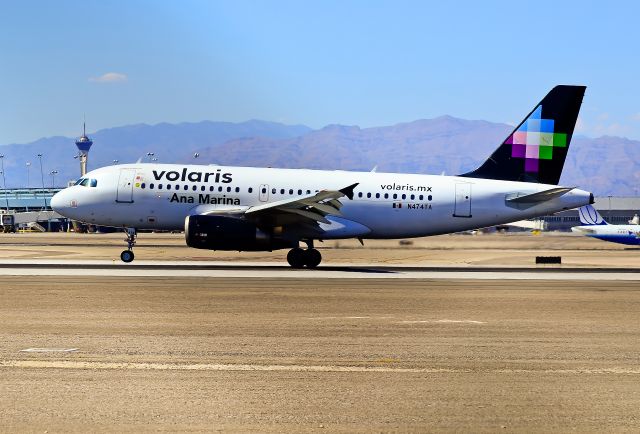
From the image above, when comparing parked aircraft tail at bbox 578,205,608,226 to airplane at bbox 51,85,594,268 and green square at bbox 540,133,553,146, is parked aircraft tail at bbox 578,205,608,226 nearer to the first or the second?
airplane at bbox 51,85,594,268

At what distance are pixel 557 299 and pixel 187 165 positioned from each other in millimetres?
20145

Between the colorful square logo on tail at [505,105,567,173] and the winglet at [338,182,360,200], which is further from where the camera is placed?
the colorful square logo on tail at [505,105,567,173]

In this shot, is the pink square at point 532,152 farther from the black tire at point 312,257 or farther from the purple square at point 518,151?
the black tire at point 312,257

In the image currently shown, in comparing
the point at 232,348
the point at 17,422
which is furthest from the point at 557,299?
the point at 17,422

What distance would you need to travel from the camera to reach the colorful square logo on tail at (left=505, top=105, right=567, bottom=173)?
4325cm

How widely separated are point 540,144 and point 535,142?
0.83 ft

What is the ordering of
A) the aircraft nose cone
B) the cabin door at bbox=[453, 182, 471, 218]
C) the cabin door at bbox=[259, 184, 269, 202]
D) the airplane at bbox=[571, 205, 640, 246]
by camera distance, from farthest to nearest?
the airplane at bbox=[571, 205, 640, 246], the aircraft nose cone, the cabin door at bbox=[453, 182, 471, 218], the cabin door at bbox=[259, 184, 269, 202]

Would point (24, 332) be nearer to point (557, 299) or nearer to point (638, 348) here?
point (638, 348)

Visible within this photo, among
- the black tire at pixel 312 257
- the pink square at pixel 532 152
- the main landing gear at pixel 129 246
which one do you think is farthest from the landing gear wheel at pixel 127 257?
the pink square at pixel 532 152

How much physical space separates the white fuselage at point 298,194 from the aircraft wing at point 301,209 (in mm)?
1356

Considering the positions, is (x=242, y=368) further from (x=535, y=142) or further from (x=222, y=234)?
(x=535, y=142)

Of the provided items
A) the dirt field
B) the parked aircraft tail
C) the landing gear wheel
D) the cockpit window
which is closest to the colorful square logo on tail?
the dirt field

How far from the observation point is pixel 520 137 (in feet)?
143

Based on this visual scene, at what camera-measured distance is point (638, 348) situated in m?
16.4
